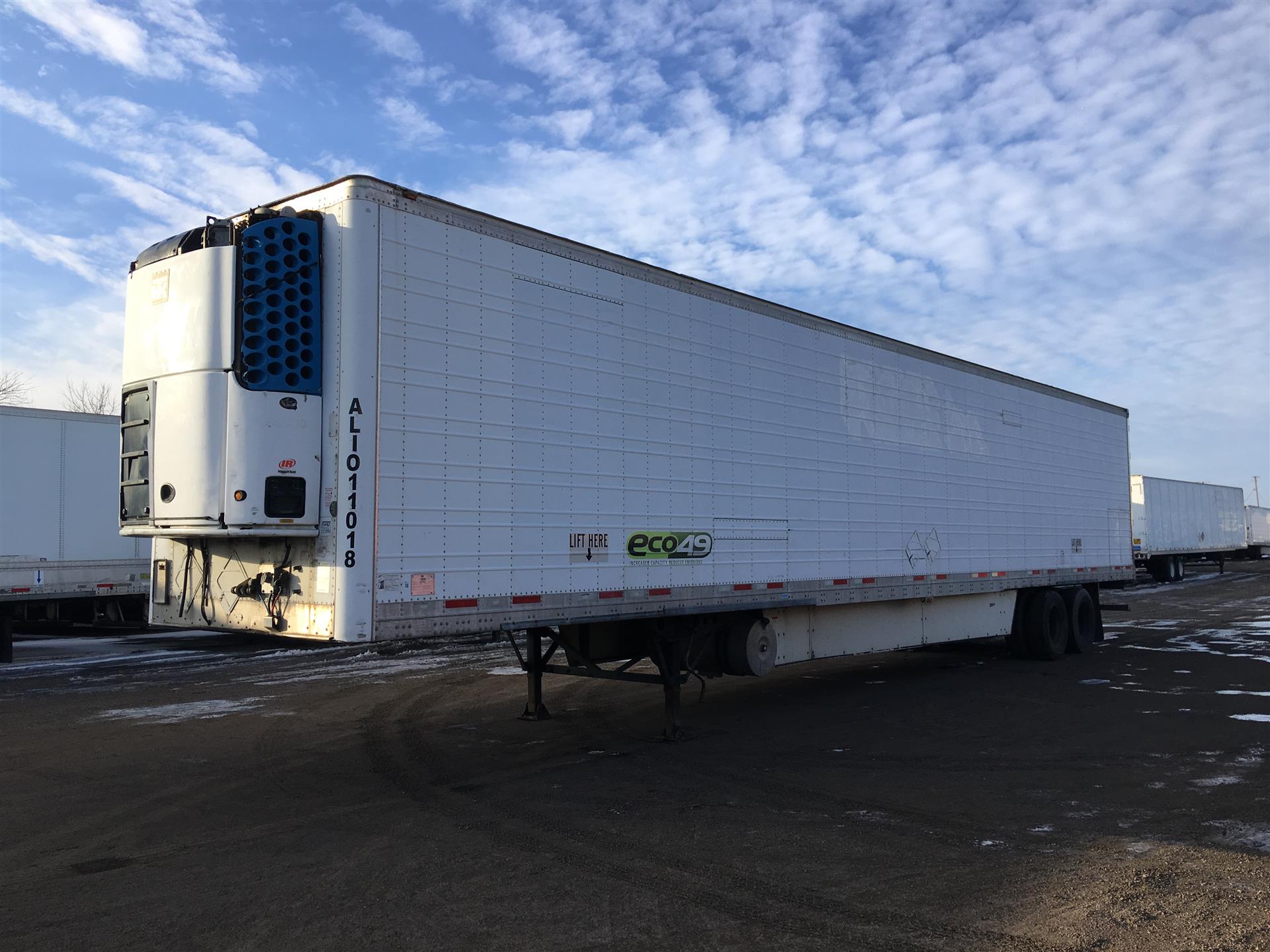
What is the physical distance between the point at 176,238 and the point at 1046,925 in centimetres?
728

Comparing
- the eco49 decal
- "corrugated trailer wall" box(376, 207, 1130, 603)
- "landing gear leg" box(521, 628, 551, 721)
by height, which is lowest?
"landing gear leg" box(521, 628, 551, 721)

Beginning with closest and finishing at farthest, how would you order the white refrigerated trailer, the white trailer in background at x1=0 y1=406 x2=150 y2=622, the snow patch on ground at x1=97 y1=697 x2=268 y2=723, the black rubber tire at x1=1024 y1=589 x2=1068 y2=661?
1. the white refrigerated trailer
2. the snow patch on ground at x1=97 y1=697 x2=268 y2=723
3. the black rubber tire at x1=1024 y1=589 x2=1068 y2=661
4. the white trailer in background at x1=0 y1=406 x2=150 y2=622

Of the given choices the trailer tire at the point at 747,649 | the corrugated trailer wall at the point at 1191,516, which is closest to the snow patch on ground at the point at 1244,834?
the trailer tire at the point at 747,649

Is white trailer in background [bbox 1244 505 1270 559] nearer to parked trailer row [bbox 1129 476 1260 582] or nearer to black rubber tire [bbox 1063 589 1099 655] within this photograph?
parked trailer row [bbox 1129 476 1260 582]

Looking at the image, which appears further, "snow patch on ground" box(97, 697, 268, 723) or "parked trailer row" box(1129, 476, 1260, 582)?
"parked trailer row" box(1129, 476, 1260, 582)

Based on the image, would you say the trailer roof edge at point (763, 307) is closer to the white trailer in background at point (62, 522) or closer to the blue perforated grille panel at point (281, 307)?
the blue perforated grille panel at point (281, 307)

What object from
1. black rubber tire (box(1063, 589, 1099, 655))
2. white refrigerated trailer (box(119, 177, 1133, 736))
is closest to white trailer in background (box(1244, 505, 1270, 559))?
black rubber tire (box(1063, 589, 1099, 655))

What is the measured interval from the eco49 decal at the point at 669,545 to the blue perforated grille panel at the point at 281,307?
3109 mm

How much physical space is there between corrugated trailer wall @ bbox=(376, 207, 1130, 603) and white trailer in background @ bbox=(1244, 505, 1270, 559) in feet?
163

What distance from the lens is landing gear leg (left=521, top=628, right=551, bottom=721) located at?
32.4ft

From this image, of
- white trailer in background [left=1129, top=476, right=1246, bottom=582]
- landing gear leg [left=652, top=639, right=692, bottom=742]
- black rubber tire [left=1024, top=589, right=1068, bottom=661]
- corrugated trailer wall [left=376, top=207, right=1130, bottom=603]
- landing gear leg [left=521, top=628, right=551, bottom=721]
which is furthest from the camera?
white trailer in background [left=1129, top=476, right=1246, bottom=582]

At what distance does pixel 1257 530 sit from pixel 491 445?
60.9 m

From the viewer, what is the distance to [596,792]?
7.52m

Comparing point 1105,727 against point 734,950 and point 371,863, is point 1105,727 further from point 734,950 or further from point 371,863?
point 371,863
